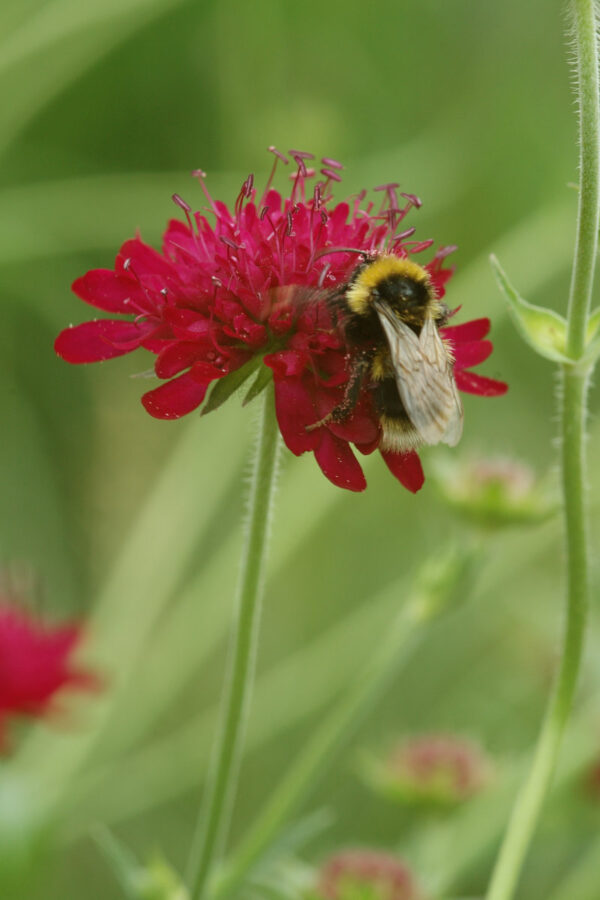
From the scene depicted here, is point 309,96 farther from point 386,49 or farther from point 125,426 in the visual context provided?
point 125,426

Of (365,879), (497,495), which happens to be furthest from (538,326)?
(365,879)

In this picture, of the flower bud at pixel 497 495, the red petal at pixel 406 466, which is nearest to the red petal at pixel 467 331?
the red petal at pixel 406 466

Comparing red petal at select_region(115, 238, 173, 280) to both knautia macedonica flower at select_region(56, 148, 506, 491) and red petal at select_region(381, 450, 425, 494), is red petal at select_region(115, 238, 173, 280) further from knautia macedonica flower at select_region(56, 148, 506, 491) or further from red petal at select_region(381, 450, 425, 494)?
red petal at select_region(381, 450, 425, 494)

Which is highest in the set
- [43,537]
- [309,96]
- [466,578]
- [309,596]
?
[309,96]

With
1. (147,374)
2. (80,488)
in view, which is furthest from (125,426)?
(147,374)

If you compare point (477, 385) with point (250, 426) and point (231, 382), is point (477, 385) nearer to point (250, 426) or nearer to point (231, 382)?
point (231, 382)

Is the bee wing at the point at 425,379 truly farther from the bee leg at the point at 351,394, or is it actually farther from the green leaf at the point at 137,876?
the green leaf at the point at 137,876

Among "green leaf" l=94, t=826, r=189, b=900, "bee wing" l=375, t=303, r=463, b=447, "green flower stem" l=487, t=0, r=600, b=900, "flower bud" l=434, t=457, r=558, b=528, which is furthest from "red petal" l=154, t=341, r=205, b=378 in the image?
"flower bud" l=434, t=457, r=558, b=528
